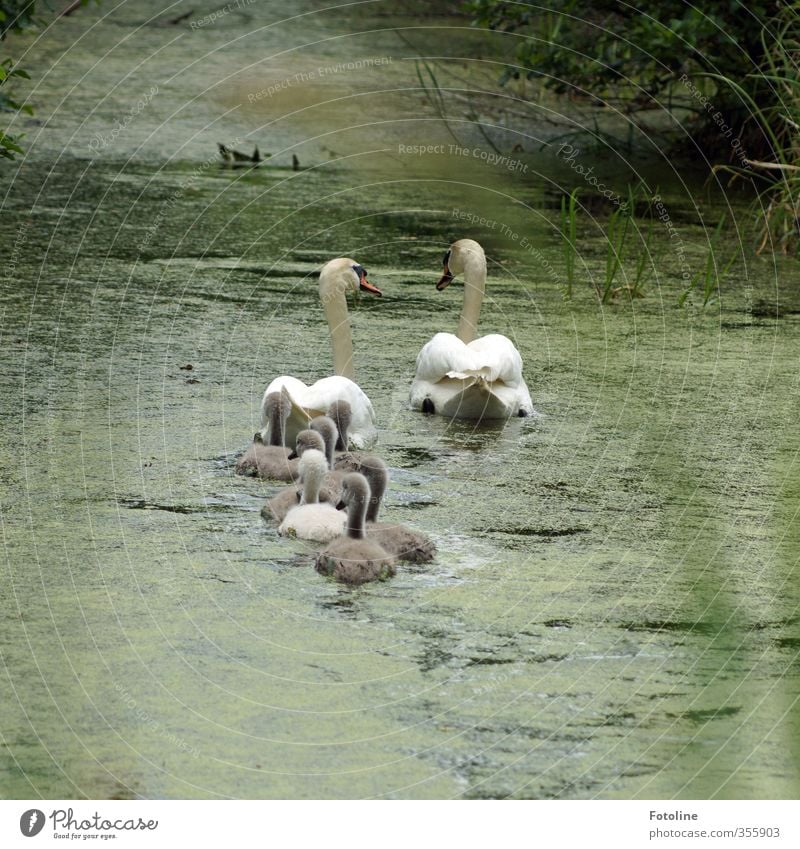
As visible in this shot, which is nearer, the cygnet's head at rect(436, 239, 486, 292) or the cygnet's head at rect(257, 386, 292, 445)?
the cygnet's head at rect(257, 386, 292, 445)

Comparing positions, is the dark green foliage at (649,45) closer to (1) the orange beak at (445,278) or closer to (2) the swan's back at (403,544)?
(1) the orange beak at (445,278)

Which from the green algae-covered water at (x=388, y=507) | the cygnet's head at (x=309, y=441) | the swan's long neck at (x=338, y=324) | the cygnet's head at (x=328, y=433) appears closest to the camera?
the green algae-covered water at (x=388, y=507)

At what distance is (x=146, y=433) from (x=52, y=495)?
662 mm

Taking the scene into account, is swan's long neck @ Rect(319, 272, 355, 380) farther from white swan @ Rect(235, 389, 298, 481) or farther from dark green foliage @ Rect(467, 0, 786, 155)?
dark green foliage @ Rect(467, 0, 786, 155)

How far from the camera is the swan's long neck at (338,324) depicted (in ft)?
19.4

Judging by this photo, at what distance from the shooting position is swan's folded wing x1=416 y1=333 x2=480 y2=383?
5812mm

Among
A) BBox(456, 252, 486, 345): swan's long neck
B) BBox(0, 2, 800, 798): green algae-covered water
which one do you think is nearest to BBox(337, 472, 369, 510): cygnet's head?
BBox(0, 2, 800, 798): green algae-covered water

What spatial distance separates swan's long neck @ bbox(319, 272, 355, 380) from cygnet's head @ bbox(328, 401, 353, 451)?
1.94 feet

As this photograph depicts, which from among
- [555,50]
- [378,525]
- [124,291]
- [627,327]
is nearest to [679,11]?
[555,50]

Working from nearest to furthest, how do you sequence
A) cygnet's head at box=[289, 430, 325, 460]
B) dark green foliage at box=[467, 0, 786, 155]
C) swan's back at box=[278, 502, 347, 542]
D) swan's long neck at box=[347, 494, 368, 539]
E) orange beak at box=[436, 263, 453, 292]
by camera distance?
swan's long neck at box=[347, 494, 368, 539], swan's back at box=[278, 502, 347, 542], cygnet's head at box=[289, 430, 325, 460], orange beak at box=[436, 263, 453, 292], dark green foliage at box=[467, 0, 786, 155]

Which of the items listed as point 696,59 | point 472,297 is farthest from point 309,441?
point 696,59
